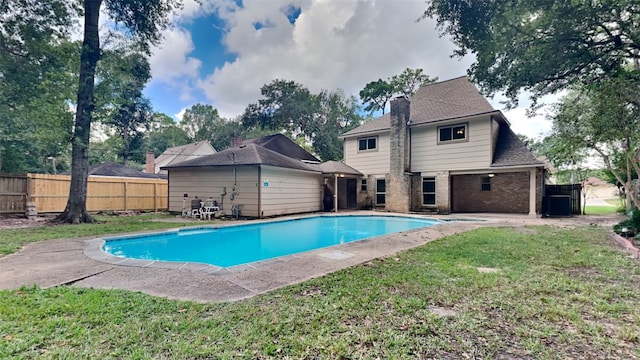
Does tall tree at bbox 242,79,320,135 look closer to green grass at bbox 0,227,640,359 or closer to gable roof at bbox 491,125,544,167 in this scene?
gable roof at bbox 491,125,544,167

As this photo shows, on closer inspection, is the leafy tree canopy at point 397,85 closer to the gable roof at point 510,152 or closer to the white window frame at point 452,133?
the white window frame at point 452,133

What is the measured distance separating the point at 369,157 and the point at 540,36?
10.4m

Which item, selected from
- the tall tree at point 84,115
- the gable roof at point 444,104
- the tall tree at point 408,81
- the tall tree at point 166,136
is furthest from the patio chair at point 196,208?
the tall tree at point 166,136

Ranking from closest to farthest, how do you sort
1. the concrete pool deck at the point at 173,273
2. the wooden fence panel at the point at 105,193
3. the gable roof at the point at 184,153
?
the concrete pool deck at the point at 173,273
the wooden fence panel at the point at 105,193
the gable roof at the point at 184,153

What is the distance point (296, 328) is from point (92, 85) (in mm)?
12247

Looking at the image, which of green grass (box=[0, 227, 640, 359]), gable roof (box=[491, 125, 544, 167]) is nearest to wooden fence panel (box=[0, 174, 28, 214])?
green grass (box=[0, 227, 640, 359])

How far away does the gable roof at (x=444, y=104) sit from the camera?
13875 millimetres

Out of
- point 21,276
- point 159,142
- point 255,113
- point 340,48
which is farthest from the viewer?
point 159,142

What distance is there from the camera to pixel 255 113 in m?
27.9

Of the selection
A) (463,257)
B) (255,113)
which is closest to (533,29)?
(463,257)

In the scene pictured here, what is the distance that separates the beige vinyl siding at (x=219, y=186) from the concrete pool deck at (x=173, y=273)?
6.71 meters

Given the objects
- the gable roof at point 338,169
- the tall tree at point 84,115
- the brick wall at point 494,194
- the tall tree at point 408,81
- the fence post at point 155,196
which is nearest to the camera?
the tall tree at point 84,115

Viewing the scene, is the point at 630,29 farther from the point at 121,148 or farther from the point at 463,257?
the point at 121,148

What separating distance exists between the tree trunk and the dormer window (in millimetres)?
15187
